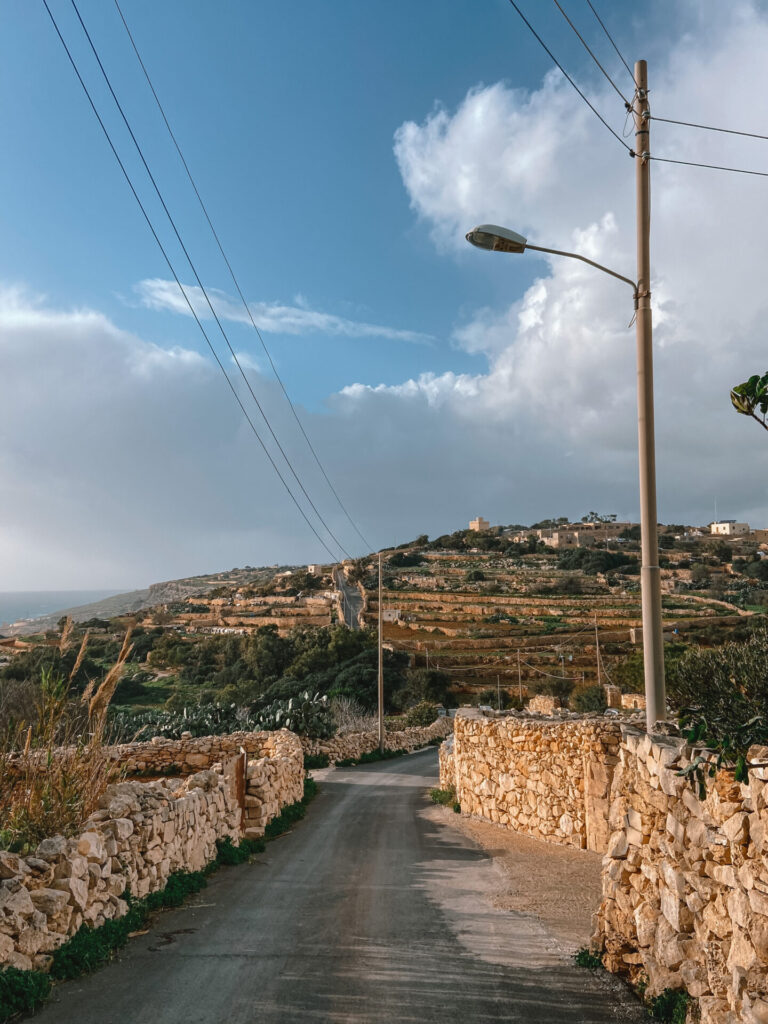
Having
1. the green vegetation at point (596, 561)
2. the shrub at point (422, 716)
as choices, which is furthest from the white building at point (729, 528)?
the shrub at point (422, 716)

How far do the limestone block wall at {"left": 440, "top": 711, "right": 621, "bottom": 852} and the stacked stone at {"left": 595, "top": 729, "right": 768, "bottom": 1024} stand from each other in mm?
5011

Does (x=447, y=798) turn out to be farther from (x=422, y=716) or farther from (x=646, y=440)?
(x=422, y=716)

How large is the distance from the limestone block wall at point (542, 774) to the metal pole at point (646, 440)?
500cm

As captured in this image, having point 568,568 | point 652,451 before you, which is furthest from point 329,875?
point 568,568

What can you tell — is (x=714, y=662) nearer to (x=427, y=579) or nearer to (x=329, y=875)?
(x=329, y=875)

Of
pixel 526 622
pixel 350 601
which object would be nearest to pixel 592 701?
pixel 526 622

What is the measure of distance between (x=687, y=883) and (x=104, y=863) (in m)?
4.93

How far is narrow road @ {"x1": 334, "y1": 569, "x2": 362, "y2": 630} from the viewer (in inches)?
2564

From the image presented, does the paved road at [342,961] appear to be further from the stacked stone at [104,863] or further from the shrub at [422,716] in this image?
the shrub at [422,716]

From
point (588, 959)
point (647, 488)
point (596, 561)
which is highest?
point (596, 561)

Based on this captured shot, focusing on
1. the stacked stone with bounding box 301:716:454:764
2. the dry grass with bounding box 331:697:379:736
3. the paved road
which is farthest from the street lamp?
the dry grass with bounding box 331:697:379:736

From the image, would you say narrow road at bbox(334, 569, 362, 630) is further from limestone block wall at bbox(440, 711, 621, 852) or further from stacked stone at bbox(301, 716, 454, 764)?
limestone block wall at bbox(440, 711, 621, 852)

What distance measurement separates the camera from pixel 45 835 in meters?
6.11

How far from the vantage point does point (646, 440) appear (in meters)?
6.18
